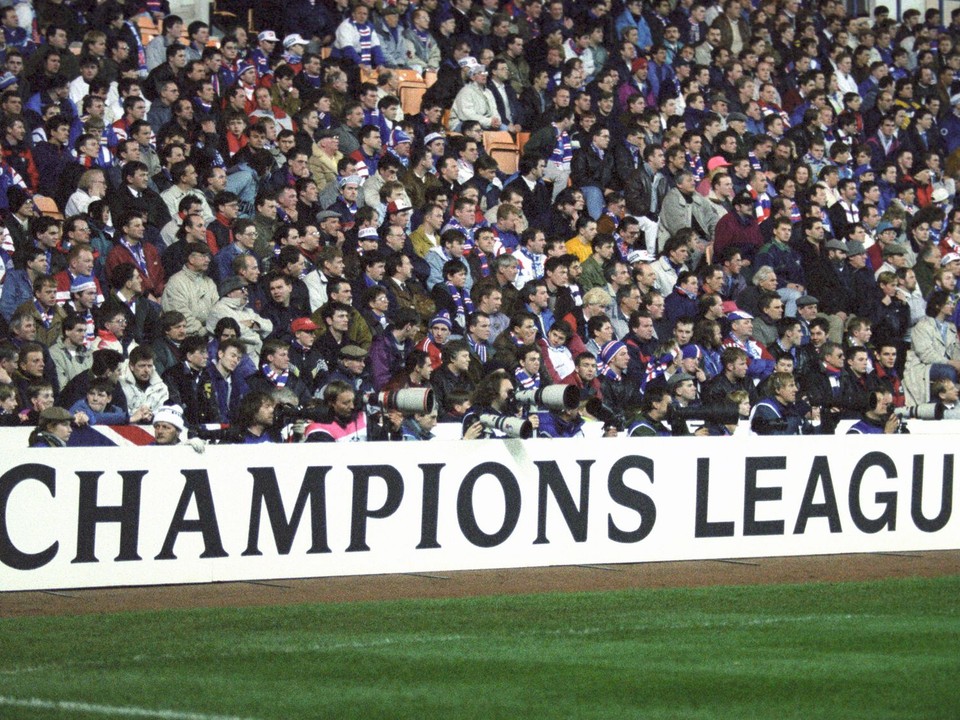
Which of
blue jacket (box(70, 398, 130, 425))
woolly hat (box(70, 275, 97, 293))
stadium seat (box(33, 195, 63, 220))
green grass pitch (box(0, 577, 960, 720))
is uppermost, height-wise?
stadium seat (box(33, 195, 63, 220))

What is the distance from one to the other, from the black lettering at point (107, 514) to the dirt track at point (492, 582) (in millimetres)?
290

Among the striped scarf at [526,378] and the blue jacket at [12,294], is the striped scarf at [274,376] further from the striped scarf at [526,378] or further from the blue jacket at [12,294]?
the blue jacket at [12,294]

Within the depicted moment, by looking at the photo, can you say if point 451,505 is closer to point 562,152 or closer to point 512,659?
point 512,659

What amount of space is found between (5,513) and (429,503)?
3.14m

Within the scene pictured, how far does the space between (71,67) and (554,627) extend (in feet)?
33.6

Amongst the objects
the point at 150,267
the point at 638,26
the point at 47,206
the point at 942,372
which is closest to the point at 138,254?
the point at 150,267

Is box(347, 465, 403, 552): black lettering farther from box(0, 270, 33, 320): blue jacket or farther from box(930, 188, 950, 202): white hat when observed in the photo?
box(930, 188, 950, 202): white hat

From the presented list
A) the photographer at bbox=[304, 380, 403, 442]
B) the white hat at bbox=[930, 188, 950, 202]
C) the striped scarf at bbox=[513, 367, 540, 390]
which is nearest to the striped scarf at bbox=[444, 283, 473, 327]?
the striped scarf at bbox=[513, 367, 540, 390]

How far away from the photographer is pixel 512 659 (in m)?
9.07

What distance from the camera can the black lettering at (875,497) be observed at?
14.1m

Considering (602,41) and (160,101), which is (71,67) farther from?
(602,41)

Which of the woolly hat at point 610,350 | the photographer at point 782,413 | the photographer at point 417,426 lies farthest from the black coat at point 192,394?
the photographer at point 782,413

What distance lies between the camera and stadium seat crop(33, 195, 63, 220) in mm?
16234

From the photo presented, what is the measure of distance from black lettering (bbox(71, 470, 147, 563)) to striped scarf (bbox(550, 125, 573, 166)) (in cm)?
957
